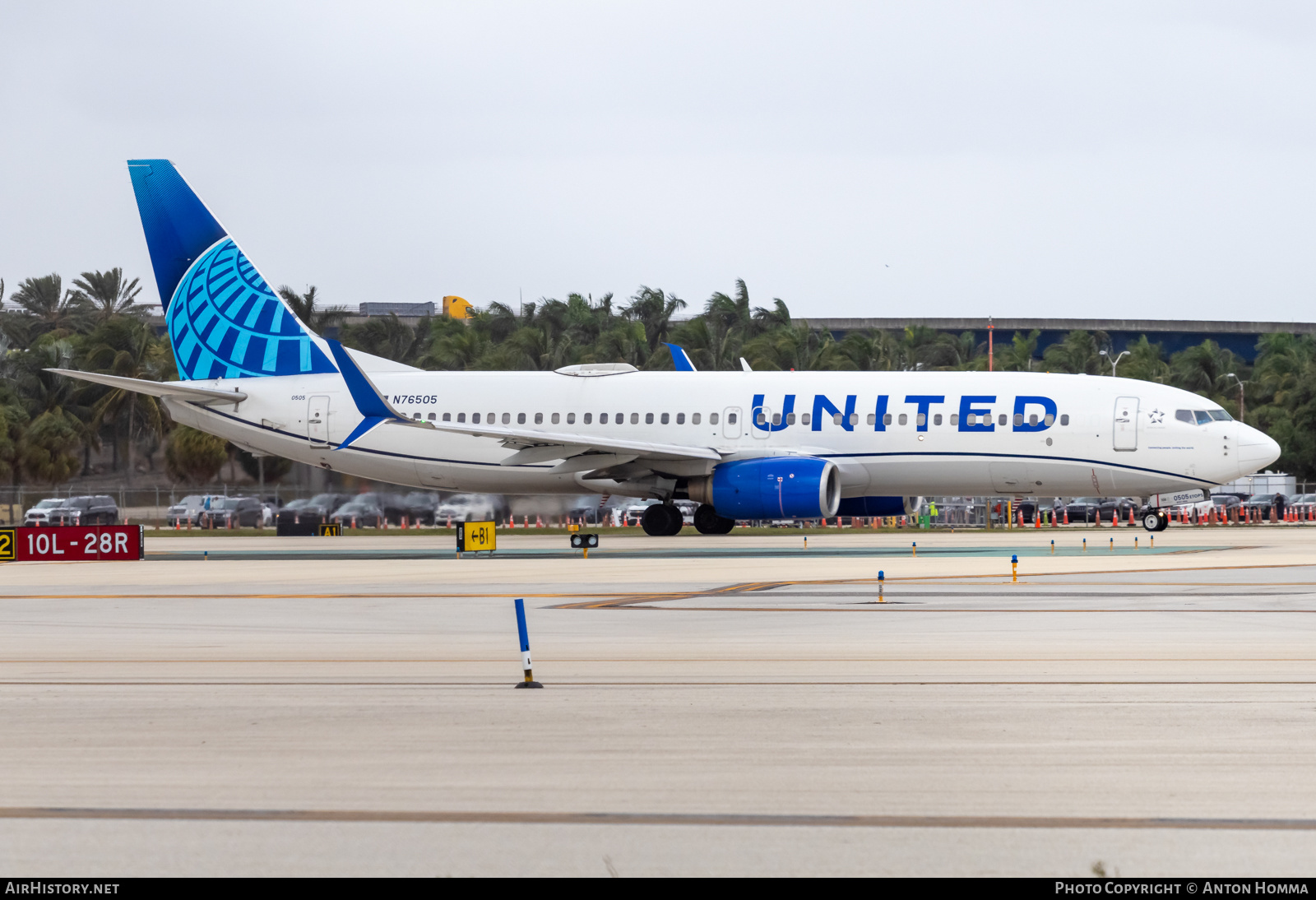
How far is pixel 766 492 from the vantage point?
113 ft

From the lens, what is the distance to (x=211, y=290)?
40.5 metres

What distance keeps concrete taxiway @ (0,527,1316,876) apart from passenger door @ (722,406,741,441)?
15.8 metres

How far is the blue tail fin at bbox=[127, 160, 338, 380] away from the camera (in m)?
40.4

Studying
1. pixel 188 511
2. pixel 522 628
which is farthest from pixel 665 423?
pixel 188 511

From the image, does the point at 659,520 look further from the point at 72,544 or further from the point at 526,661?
the point at 526,661

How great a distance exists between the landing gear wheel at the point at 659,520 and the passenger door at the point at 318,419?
9.03 meters

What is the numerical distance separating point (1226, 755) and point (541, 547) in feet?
92.9

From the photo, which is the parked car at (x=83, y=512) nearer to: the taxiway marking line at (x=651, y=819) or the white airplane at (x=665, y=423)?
the white airplane at (x=665, y=423)

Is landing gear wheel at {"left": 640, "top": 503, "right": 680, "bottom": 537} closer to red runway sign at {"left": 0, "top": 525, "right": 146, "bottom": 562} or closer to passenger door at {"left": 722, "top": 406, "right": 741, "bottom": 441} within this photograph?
passenger door at {"left": 722, "top": 406, "right": 741, "bottom": 441}

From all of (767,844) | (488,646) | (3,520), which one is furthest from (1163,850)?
(3,520)

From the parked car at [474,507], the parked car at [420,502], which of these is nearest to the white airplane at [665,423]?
the parked car at [474,507]

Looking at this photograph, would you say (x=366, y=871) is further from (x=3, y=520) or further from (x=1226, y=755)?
(x=3, y=520)

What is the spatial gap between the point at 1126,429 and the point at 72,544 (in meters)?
25.1

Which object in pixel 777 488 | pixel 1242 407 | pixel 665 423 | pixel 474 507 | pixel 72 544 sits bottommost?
pixel 72 544
